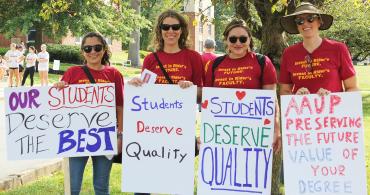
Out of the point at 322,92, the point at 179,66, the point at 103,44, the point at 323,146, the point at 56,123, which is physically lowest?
the point at 323,146

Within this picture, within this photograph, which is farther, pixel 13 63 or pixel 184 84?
pixel 13 63

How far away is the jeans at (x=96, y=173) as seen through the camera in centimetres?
495

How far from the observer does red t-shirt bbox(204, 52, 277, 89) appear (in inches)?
177

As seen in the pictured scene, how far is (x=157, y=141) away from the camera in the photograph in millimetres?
4867

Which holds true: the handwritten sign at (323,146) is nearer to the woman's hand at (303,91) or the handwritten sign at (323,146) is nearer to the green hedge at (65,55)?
the woman's hand at (303,91)

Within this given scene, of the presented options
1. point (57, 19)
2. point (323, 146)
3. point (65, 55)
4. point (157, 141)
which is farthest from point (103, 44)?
point (65, 55)

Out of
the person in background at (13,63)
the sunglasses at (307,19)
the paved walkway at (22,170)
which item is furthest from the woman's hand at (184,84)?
the person in background at (13,63)

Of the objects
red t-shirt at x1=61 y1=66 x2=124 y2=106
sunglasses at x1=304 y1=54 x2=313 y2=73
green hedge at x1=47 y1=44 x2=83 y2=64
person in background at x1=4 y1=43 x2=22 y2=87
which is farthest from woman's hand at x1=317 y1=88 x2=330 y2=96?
green hedge at x1=47 y1=44 x2=83 y2=64

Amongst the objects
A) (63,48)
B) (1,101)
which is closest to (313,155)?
(1,101)

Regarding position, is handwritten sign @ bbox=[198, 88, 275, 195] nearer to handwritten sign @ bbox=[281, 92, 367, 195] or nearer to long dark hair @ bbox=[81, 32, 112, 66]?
handwritten sign @ bbox=[281, 92, 367, 195]

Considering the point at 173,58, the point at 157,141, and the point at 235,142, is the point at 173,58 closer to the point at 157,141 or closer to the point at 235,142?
the point at 157,141

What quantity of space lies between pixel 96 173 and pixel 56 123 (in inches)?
23.4

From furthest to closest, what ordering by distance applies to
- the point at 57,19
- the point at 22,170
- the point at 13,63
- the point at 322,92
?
1. the point at 57,19
2. the point at 13,63
3. the point at 22,170
4. the point at 322,92

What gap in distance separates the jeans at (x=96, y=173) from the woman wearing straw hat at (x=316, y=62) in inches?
73.4
